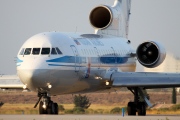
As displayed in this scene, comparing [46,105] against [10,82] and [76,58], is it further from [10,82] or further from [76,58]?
[10,82]

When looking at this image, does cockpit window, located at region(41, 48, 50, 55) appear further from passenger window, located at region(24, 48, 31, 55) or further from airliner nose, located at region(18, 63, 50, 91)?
airliner nose, located at region(18, 63, 50, 91)

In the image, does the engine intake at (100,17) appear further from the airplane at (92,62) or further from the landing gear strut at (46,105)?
the landing gear strut at (46,105)

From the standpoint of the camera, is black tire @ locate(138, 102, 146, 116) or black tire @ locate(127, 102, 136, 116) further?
black tire @ locate(127, 102, 136, 116)

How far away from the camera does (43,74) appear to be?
52625 millimetres

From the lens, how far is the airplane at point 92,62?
53438 mm

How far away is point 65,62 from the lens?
5444cm

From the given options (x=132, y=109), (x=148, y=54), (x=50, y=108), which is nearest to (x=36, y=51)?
(x=50, y=108)

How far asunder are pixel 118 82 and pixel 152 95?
137ft

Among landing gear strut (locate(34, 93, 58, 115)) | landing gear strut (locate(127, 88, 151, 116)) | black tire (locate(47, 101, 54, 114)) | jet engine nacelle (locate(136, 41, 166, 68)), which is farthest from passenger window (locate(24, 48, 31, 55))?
jet engine nacelle (locate(136, 41, 166, 68))

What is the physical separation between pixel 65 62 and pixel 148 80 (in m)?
6.20

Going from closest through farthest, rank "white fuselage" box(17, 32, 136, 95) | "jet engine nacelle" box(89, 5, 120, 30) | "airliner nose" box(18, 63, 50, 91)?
"airliner nose" box(18, 63, 50, 91) < "white fuselage" box(17, 32, 136, 95) < "jet engine nacelle" box(89, 5, 120, 30)

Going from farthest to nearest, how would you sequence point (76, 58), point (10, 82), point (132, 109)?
point (10, 82) < point (132, 109) < point (76, 58)

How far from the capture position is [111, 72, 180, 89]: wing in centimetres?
5747

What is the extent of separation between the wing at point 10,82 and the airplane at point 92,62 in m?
3.41
